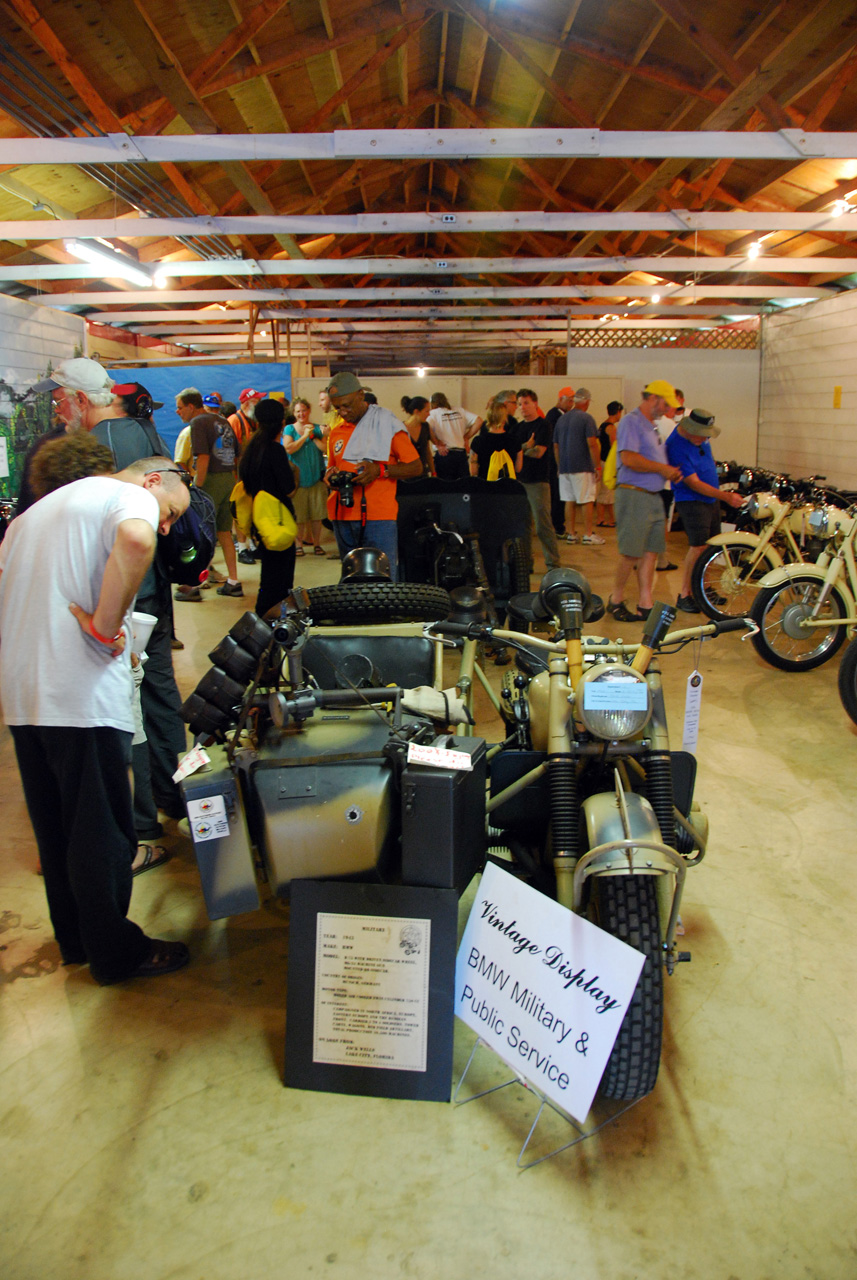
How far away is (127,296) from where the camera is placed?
878cm

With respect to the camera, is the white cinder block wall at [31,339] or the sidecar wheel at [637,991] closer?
the sidecar wheel at [637,991]

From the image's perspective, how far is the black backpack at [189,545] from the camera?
249 centimetres

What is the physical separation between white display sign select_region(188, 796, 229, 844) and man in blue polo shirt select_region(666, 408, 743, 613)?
4102 mm

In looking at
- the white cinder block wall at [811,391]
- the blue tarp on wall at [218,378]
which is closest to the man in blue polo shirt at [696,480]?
the white cinder block wall at [811,391]

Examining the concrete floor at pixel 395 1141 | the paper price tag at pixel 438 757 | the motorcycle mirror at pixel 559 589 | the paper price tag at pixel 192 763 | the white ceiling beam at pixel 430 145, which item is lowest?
the concrete floor at pixel 395 1141

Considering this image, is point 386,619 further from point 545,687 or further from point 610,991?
point 610,991

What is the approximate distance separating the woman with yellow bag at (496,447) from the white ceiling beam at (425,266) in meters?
1.92

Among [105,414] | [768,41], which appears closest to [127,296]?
[768,41]

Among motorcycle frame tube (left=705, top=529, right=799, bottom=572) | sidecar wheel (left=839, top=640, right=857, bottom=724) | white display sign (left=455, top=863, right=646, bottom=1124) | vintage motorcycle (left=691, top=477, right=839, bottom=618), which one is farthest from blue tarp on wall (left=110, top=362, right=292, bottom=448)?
white display sign (left=455, top=863, right=646, bottom=1124)

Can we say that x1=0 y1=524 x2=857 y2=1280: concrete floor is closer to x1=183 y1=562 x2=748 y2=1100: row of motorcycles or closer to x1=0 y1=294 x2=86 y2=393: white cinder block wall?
x1=183 y1=562 x2=748 y2=1100: row of motorcycles

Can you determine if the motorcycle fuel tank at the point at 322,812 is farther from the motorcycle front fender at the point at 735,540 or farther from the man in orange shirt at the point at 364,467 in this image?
the motorcycle front fender at the point at 735,540

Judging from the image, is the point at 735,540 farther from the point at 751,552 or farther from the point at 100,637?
the point at 100,637

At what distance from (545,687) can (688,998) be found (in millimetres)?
839

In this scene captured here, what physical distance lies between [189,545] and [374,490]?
169 cm
